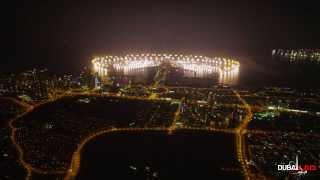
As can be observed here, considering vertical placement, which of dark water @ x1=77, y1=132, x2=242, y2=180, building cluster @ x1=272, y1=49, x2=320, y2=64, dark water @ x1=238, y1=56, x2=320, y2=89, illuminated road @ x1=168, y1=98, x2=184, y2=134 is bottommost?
dark water @ x1=77, y1=132, x2=242, y2=180

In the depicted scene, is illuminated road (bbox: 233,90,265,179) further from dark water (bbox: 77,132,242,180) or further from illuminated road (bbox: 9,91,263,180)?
dark water (bbox: 77,132,242,180)

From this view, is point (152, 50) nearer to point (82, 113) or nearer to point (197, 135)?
point (82, 113)

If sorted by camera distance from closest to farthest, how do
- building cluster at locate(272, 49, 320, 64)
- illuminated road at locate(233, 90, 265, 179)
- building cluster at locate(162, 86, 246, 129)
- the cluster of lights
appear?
illuminated road at locate(233, 90, 265, 179) < building cluster at locate(162, 86, 246, 129) < the cluster of lights < building cluster at locate(272, 49, 320, 64)

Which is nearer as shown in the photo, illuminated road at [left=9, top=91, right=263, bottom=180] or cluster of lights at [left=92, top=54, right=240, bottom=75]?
illuminated road at [left=9, top=91, right=263, bottom=180]

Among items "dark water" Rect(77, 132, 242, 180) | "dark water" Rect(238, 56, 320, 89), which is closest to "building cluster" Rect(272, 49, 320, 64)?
"dark water" Rect(238, 56, 320, 89)

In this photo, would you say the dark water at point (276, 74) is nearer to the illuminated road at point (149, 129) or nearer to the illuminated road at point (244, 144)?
the illuminated road at point (244, 144)

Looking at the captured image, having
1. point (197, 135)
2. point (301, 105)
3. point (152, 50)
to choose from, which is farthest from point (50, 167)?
point (152, 50)

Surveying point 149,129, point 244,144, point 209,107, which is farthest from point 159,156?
point 209,107
